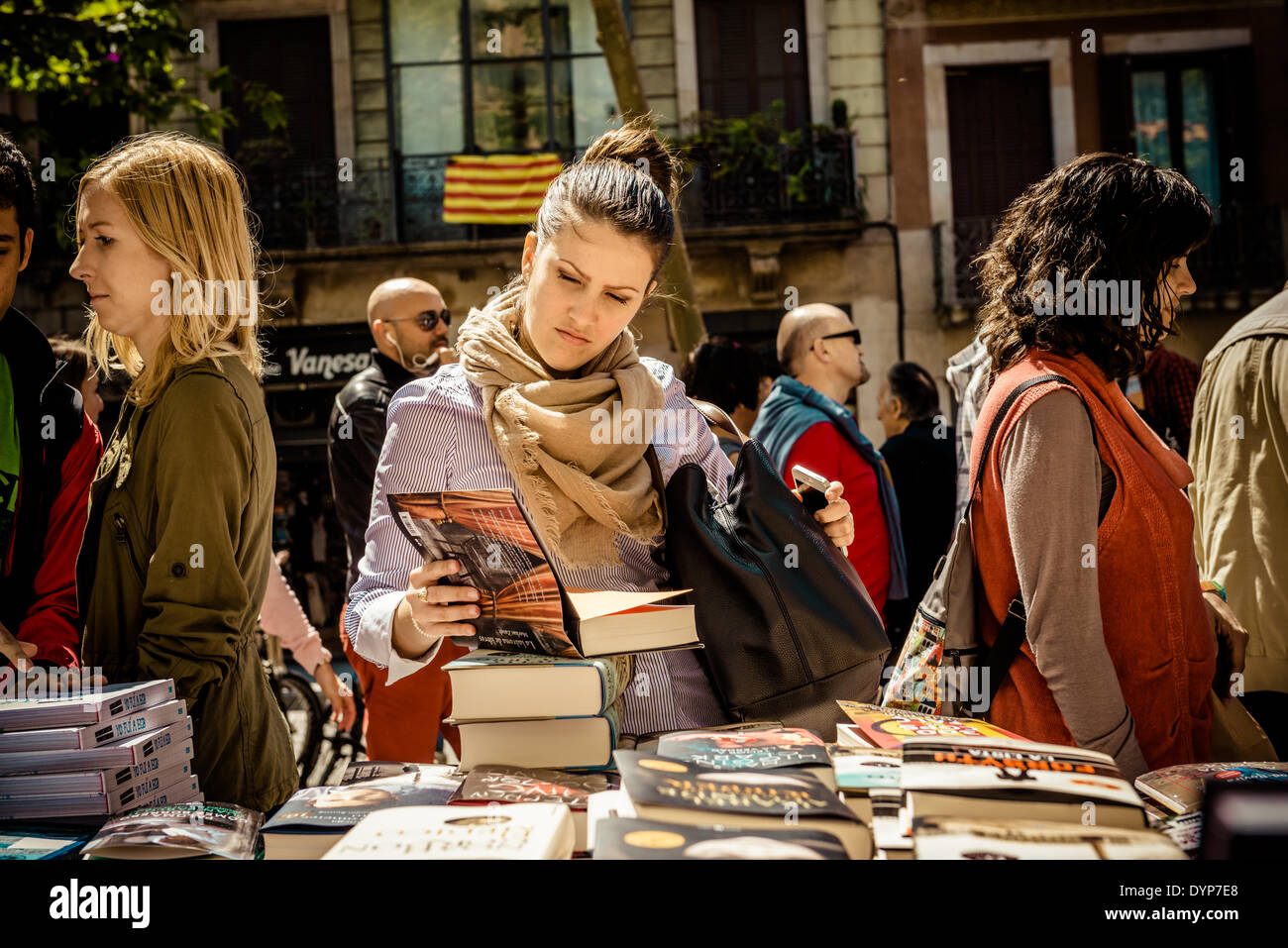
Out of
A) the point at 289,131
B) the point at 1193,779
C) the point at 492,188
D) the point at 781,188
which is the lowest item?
the point at 1193,779

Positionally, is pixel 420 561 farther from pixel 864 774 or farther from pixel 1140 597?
pixel 1140 597

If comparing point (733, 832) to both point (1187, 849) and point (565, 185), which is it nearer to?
point (1187, 849)

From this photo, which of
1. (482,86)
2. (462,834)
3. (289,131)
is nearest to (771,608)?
(462,834)

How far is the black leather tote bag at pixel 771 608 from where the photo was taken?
1850 mm

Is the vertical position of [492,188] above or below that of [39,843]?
above

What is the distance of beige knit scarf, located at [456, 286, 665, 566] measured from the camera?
75.9 inches

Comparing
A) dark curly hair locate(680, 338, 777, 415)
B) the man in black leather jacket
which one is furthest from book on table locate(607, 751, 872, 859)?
dark curly hair locate(680, 338, 777, 415)

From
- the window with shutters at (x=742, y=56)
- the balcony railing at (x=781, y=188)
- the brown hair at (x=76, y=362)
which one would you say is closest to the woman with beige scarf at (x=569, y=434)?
the brown hair at (x=76, y=362)

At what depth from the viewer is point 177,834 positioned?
141cm

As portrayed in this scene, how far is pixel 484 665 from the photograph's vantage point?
158 centimetres

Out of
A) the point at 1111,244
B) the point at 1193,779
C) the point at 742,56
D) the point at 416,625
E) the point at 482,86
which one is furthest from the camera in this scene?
the point at 482,86

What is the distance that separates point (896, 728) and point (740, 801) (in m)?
0.41

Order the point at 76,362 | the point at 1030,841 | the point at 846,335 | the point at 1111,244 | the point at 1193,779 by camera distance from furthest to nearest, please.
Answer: the point at 846,335
the point at 76,362
the point at 1111,244
the point at 1193,779
the point at 1030,841
